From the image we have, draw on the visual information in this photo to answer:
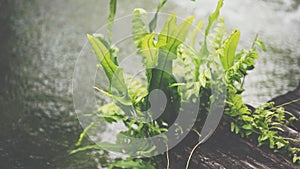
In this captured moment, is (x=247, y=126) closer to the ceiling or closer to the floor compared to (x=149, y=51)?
closer to the floor

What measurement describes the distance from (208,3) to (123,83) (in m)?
1.06

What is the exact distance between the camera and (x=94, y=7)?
1.67 m

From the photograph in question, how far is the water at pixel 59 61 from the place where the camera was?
996mm

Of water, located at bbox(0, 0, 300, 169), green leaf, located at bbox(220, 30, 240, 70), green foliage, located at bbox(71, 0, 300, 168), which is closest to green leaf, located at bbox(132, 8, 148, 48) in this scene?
green foliage, located at bbox(71, 0, 300, 168)

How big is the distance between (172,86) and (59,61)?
0.62 m

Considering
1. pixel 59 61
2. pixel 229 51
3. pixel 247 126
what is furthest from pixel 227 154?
pixel 59 61

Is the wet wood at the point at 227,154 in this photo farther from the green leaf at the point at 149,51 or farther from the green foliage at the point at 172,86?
the green leaf at the point at 149,51

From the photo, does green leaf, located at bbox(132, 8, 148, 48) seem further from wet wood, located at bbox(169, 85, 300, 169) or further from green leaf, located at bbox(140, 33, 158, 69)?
wet wood, located at bbox(169, 85, 300, 169)

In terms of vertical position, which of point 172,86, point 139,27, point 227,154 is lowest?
point 227,154

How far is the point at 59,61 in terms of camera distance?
52.8 inches

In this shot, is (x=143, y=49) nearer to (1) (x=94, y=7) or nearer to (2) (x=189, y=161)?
(2) (x=189, y=161)

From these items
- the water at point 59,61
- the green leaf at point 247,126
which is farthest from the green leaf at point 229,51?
the water at point 59,61

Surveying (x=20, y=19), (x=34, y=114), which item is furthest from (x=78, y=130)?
(x=20, y=19)

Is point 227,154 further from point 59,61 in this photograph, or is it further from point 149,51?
point 59,61
